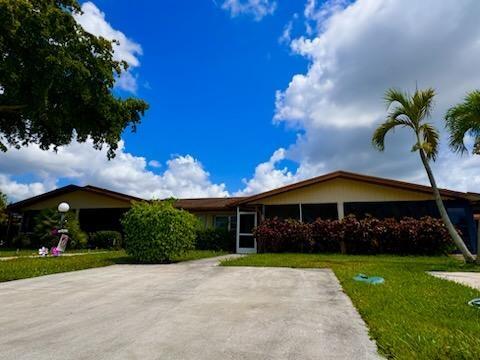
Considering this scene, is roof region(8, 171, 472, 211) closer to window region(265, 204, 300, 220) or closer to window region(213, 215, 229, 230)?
window region(265, 204, 300, 220)

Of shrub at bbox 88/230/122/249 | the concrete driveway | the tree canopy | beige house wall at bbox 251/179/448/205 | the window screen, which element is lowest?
the concrete driveway

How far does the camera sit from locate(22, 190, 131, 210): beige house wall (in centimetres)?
2250

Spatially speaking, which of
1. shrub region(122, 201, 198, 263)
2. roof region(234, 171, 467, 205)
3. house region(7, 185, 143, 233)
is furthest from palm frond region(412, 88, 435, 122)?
house region(7, 185, 143, 233)

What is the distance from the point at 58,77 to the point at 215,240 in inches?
430

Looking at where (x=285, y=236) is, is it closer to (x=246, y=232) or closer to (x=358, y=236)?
(x=246, y=232)

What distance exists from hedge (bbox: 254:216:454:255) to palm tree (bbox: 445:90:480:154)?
Answer: 4.45 meters

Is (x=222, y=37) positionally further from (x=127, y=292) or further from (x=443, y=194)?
(x=443, y=194)

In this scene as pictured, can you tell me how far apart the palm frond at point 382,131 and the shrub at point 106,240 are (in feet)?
50.6

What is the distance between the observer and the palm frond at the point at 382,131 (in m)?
11.7

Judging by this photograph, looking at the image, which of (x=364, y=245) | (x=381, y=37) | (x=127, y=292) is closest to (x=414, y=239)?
(x=364, y=245)

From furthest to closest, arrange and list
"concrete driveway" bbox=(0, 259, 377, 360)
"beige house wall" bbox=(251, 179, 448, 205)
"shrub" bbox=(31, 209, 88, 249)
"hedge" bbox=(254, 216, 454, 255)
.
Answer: "shrub" bbox=(31, 209, 88, 249) < "beige house wall" bbox=(251, 179, 448, 205) < "hedge" bbox=(254, 216, 454, 255) < "concrete driveway" bbox=(0, 259, 377, 360)

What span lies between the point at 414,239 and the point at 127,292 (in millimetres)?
12190

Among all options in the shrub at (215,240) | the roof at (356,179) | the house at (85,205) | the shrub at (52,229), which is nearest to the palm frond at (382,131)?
the roof at (356,179)

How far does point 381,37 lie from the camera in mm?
10250
